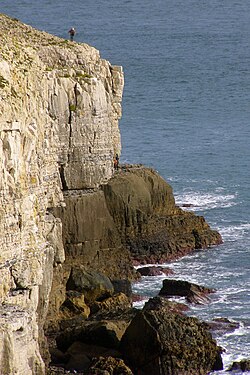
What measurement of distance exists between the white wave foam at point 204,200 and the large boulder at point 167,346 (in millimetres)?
33294

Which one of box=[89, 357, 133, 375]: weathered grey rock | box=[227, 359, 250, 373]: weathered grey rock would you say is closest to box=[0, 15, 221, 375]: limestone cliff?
box=[89, 357, 133, 375]: weathered grey rock

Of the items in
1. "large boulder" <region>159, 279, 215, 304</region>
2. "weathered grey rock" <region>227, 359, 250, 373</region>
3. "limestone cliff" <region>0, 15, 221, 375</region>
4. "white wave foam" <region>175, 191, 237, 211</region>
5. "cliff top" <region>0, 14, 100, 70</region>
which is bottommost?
"weathered grey rock" <region>227, 359, 250, 373</region>

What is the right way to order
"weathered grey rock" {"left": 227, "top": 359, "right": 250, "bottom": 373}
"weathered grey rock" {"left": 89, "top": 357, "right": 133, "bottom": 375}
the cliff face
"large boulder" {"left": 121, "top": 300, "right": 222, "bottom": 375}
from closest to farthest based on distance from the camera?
1. the cliff face
2. "weathered grey rock" {"left": 89, "top": 357, "right": 133, "bottom": 375}
3. "large boulder" {"left": 121, "top": 300, "right": 222, "bottom": 375}
4. "weathered grey rock" {"left": 227, "top": 359, "right": 250, "bottom": 373}

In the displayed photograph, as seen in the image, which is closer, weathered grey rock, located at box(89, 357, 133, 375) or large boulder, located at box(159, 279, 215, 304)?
weathered grey rock, located at box(89, 357, 133, 375)

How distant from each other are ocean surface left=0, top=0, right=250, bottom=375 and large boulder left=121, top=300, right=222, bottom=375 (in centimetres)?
240

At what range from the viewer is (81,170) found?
7038cm

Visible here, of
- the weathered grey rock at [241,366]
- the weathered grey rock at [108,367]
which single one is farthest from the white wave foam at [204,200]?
the weathered grey rock at [108,367]

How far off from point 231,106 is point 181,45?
41977 millimetres

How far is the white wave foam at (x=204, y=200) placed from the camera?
290 feet

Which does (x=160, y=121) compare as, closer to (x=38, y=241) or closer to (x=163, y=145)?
(x=163, y=145)

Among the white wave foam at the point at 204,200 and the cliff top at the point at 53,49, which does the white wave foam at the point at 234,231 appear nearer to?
the white wave foam at the point at 204,200

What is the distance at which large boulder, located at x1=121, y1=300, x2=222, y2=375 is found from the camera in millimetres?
52750

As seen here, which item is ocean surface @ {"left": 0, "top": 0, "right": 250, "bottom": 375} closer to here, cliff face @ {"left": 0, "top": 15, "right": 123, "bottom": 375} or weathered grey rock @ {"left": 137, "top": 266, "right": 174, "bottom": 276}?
weathered grey rock @ {"left": 137, "top": 266, "right": 174, "bottom": 276}

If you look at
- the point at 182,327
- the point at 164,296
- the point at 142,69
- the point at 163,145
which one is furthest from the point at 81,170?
the point at 142,69
